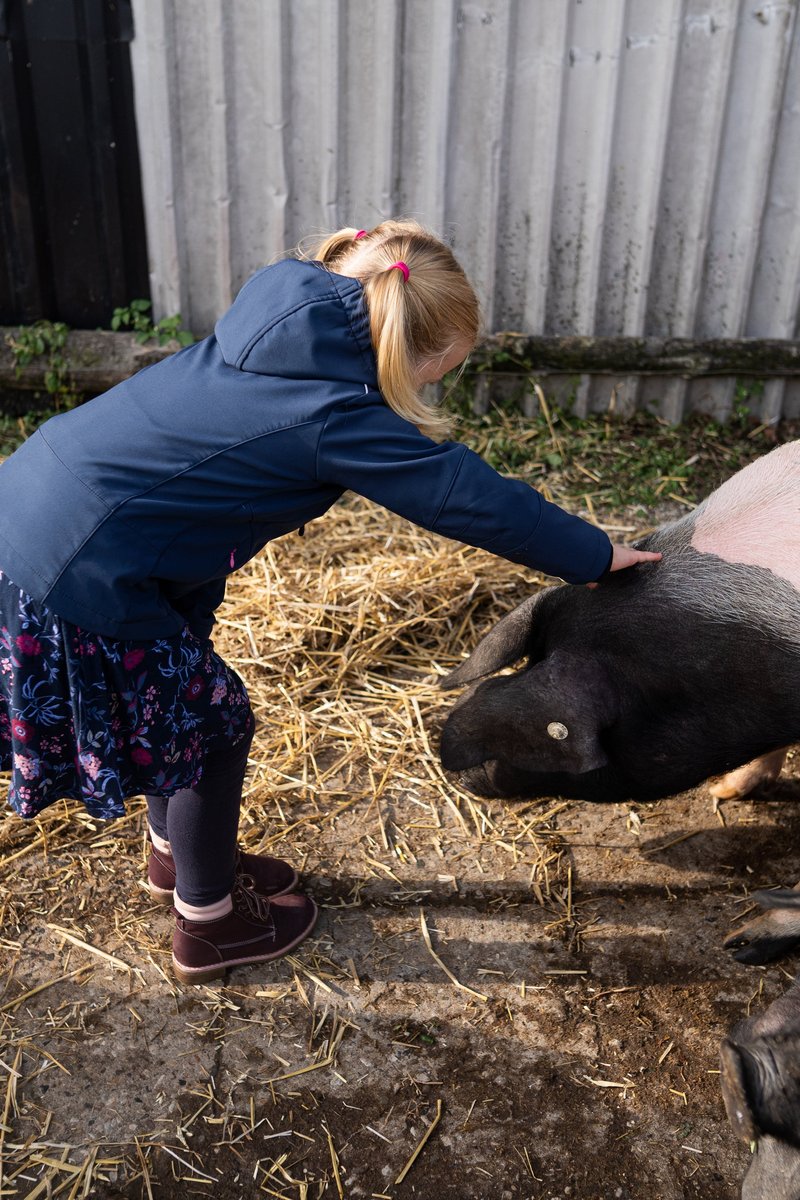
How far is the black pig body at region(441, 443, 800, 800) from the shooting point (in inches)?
101

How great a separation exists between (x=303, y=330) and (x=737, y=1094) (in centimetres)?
152

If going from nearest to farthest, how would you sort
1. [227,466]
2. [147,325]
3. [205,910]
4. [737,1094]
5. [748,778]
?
[737,1094], [227,466], [205,910], [748,778], [147,325]

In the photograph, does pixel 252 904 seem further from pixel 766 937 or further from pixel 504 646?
pixel 766 937

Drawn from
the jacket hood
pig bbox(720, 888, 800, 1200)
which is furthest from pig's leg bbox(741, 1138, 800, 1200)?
the jacket hood

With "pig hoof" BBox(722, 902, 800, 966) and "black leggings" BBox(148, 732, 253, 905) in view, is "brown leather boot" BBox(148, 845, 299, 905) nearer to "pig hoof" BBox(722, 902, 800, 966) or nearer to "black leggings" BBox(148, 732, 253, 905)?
"black leggings" BBox(148, 732, 253, 905)

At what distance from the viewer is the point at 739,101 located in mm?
4637

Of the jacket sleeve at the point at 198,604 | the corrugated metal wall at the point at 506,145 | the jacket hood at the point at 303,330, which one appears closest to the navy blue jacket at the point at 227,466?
the jacket hood at the point at 303,330

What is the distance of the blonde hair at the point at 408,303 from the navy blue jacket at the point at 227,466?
0.04 meters

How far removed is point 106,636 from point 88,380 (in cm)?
301

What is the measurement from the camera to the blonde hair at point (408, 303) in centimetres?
200

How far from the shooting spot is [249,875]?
2811 millimetres

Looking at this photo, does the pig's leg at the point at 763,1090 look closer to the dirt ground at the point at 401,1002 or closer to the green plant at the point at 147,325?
the dirt ground at the point at 401,1002

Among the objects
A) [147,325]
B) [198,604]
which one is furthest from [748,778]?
[147,325]

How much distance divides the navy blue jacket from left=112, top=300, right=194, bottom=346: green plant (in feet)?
9.12
